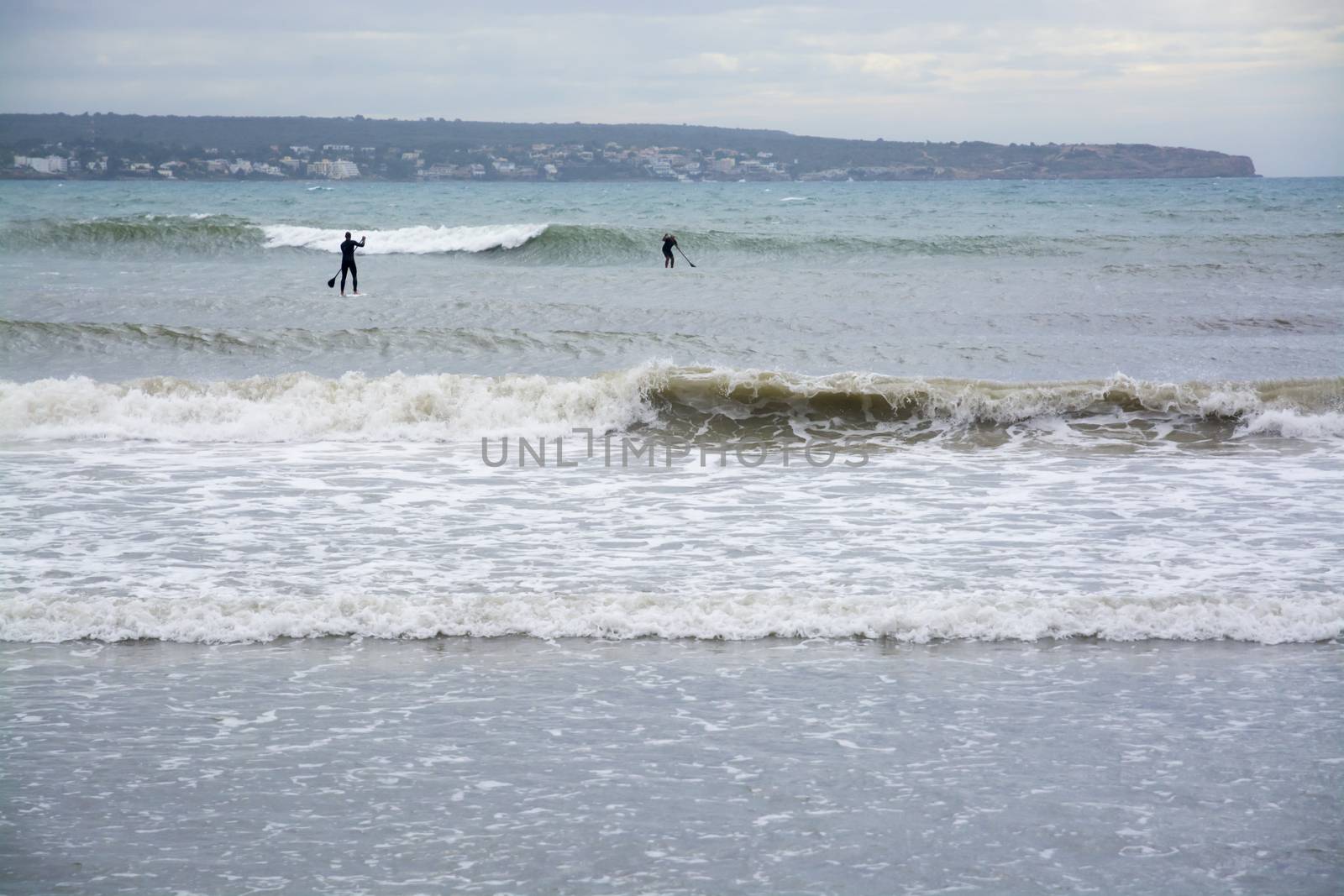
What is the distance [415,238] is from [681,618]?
30.7m

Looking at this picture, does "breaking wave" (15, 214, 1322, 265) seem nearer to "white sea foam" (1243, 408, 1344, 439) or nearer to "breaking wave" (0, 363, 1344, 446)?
"breaking wave" (0, 363, 1344, 446)

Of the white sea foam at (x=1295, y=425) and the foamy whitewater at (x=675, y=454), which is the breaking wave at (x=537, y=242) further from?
the white sea foam at (x=1295, y=425)

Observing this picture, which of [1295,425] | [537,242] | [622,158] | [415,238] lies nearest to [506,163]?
[622,158]

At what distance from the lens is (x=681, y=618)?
6.29m

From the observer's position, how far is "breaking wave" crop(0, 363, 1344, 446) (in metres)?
11.9

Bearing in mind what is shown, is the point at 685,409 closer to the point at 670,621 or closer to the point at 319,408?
the point at 319,408

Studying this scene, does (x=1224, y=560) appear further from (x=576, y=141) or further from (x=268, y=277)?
(x=576, y=141)

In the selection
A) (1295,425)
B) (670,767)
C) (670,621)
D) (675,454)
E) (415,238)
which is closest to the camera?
(670,767)

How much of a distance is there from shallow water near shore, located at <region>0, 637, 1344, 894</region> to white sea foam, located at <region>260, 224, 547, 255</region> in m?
27.6

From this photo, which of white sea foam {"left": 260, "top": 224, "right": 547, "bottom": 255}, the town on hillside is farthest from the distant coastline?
white sea foam {"left": 260, "top": 224, "right": 547, "bottom": 255}

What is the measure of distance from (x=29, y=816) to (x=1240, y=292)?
24.7 m

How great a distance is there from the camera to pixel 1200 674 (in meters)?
5.64

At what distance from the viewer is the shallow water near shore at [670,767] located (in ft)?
12.9

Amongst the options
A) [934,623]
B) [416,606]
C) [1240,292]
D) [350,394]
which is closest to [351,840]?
[416,606]
